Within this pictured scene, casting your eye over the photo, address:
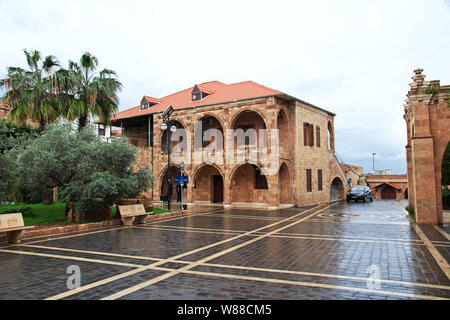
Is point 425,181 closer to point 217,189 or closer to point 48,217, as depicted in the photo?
point 217,189

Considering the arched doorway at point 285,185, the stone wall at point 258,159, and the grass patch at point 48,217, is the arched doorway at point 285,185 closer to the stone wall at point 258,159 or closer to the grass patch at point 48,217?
the stone wall at point 258,159

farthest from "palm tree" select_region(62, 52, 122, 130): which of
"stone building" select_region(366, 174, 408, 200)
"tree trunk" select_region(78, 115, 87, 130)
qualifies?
"stone building" select_region(366, 174, 408, 200)

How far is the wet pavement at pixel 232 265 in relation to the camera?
215 inches

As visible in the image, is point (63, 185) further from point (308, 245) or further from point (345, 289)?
point (345, 289)

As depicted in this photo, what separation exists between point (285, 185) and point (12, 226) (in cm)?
1807

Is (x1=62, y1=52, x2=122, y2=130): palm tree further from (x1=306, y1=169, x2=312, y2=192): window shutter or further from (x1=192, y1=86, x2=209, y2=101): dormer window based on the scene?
(x1=306, y1=169, x2=312, y2=192): window shutter

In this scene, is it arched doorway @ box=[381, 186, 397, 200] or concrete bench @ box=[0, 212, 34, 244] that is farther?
arched doorway @ box=[381, 186, 397, 200]

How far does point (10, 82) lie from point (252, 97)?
14835 millimetres

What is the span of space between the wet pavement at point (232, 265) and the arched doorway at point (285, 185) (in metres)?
11.5

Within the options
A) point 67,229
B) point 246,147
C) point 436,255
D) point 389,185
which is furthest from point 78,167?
point 389,185

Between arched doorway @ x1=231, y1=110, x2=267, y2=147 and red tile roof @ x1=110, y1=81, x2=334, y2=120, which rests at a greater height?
red tile roof @ x1=110, y1=81, x2=334, y2=120

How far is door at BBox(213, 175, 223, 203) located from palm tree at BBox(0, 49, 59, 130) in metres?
13.2

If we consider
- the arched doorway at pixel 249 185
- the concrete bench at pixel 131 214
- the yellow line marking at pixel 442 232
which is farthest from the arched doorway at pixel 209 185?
the yellow line marking at pixel 442 232

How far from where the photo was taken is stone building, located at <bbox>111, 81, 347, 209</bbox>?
73.9 ft
